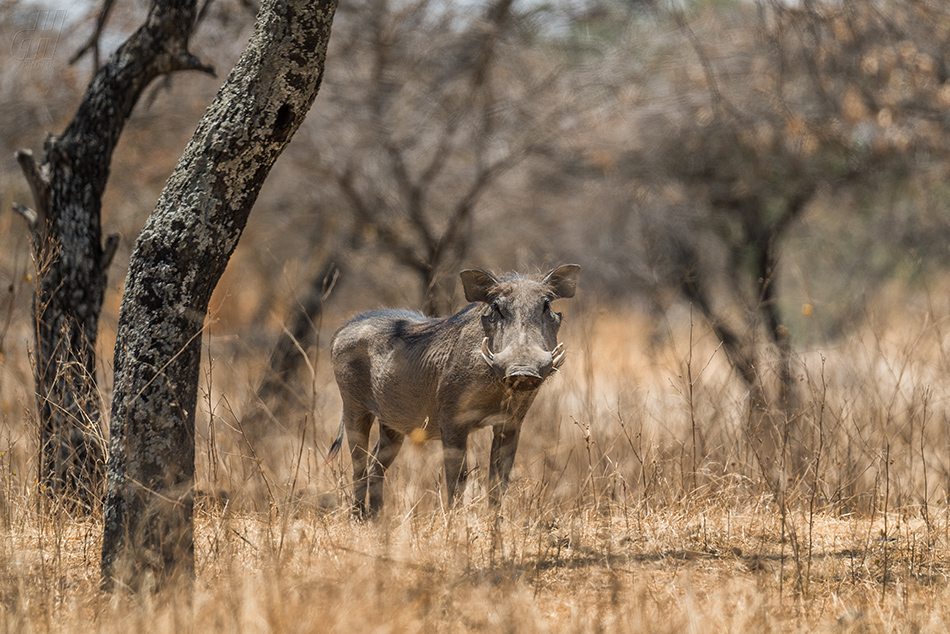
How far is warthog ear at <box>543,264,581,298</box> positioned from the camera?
12.6ft

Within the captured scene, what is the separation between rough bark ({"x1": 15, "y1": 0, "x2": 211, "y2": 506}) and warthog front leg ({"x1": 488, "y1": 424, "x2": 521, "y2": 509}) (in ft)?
6.63

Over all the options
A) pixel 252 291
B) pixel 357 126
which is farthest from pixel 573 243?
pixel 252 291

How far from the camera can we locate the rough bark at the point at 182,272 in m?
3.27

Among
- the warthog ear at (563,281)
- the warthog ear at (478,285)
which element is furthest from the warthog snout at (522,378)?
the warthog ear at (563,281)

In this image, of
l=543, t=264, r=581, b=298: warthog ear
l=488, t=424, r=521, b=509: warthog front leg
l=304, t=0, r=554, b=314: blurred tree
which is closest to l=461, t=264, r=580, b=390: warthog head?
l=543, t=264, r=581, b=298: warthog ear

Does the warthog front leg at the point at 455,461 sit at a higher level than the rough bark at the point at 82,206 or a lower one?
lower

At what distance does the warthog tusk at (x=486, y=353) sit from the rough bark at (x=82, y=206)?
6.95 feet

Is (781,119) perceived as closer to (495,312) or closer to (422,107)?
(422,107)

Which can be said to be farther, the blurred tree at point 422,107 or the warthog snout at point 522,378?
the blurred tree at point 422,107

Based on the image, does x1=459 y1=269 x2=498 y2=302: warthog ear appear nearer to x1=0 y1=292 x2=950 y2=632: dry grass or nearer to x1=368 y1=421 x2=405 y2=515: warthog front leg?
x1=0 y1=292 x2=950 y2=632: dry grass

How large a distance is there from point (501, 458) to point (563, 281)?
0.82m

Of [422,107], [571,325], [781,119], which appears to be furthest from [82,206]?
[781,119]

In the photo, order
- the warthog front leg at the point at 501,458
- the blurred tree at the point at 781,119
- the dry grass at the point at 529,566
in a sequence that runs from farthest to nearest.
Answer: the blurred tree at the point at 781,119 < the warthog front leg at the point at 501,458 < the dry grass at the point at 529,566

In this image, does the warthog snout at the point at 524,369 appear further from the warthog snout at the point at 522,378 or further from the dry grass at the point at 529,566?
the dry grass at the point at 529,566
